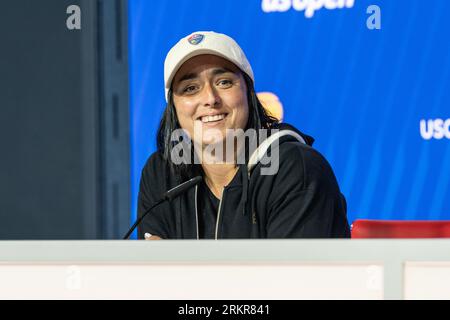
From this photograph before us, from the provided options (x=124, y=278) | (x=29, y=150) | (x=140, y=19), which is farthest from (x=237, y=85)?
(x=29, y=150)

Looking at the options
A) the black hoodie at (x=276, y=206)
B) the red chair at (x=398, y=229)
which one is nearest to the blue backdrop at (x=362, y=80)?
the red chair at (x=398, y=229)

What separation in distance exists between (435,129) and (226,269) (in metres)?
2.36

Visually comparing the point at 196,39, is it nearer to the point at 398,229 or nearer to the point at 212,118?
the point at 212,118

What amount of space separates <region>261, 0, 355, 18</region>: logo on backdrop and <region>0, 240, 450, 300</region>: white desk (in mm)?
2408

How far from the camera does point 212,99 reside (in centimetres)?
155

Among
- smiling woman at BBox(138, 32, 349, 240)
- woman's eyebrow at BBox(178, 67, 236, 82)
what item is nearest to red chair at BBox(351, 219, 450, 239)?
smiling woman at BBox(138, 32, 349, 240)

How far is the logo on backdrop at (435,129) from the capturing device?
104 inches

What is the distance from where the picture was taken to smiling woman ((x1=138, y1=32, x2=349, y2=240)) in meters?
1.37

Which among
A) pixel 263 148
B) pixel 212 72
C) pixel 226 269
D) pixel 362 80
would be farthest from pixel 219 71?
pixel 362 80

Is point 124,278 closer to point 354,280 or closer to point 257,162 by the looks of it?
point 354,280

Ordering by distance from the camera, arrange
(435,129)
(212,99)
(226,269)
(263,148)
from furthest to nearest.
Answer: (435,129)
(212,99)
(263,148)
(226,269)

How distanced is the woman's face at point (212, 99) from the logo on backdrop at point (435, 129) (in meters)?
1.33
